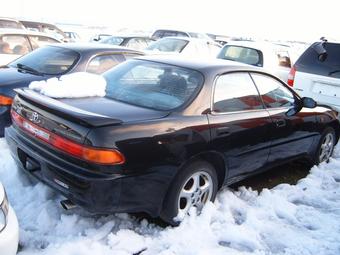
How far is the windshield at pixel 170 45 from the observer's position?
39.7ft

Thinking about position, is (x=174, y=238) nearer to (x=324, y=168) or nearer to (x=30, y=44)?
(x=324, y=168)

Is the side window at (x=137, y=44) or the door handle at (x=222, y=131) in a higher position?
the door handle at (x=222, y=131)

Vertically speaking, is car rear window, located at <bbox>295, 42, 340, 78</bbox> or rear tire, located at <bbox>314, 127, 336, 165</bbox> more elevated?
car rear window, located at <bbox>295, 42, 340, 78</bbox>

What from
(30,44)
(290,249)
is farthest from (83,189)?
(30,44)

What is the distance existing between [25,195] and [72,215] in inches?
23.9

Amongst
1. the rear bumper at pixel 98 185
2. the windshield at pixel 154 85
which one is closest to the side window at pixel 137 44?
the windshield at pixel 154 85

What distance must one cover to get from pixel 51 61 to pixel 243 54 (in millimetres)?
5114

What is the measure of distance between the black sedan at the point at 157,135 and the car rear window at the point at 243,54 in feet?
15.6

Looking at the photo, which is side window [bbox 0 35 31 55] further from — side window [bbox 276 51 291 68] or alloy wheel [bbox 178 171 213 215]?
alloy wheel [bbox 178 171 213 215]

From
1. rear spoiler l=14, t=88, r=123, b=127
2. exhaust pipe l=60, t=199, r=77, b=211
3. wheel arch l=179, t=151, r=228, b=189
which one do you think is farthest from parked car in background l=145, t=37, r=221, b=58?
exhaust pipe l=60, t=199, r=77, b=211

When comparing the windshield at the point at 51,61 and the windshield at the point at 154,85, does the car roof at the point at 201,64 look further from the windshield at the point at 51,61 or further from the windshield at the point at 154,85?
the windshield at the point at 51,61

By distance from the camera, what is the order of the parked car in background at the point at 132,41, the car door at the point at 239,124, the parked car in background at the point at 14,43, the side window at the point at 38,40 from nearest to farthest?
the car door at the point at 239,124
the parked car in background at the point at 14,43
the side window at the point at 38,40
the parked car in background at the point at 132,41

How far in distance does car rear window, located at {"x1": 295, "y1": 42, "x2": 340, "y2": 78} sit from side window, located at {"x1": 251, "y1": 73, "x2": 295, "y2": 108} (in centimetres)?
206

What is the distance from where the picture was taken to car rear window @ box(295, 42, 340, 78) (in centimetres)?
661
